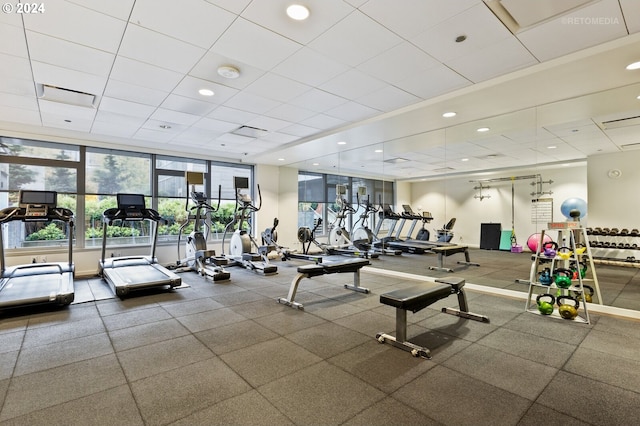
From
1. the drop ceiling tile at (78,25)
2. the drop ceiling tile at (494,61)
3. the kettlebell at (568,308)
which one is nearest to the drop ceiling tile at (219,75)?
the drop ceiling tile at (78,25)

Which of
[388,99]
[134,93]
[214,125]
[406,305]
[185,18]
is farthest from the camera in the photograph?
[214,125]

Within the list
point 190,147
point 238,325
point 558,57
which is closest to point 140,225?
point 190,147

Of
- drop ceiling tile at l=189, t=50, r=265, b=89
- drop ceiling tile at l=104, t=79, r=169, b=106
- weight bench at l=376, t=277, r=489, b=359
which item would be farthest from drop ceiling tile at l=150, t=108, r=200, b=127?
weight bench at l=376, t=277, r=489, b=359

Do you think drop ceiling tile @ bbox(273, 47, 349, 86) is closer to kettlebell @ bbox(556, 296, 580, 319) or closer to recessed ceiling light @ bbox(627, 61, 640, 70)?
recessed ceiling light @ bbox(627, 61, 640, 70)

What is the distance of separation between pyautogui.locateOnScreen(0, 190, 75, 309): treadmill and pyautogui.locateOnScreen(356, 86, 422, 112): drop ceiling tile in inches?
193

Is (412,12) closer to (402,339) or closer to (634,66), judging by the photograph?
(634,66)

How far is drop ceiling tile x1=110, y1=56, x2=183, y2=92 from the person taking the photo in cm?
338

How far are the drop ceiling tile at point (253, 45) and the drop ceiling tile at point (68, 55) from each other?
1.29m

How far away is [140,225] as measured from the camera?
7188 millimetres

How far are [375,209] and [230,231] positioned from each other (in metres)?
4.08

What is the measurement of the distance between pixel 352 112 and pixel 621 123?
12.9 ft

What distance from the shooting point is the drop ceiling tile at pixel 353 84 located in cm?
365

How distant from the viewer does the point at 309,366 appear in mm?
2518

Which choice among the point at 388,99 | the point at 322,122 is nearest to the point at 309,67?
the point at 388,99
